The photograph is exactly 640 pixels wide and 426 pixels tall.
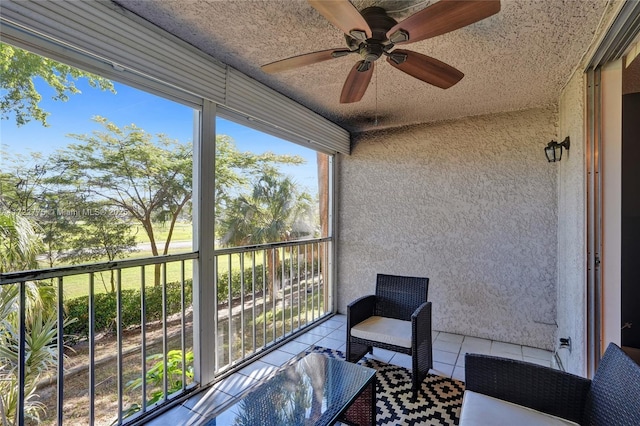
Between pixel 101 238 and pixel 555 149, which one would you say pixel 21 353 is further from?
pixel 555 149

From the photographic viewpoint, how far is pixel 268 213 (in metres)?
3.11

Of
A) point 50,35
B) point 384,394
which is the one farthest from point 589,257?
point 50,35

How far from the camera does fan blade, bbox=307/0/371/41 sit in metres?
1.15

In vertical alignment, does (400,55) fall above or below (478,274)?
above

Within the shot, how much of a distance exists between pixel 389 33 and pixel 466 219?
8.16ft

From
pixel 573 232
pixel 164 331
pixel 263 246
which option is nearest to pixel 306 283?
pixel 263 246

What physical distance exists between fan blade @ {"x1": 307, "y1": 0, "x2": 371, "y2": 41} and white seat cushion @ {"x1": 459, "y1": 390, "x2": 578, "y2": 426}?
186 centimetres

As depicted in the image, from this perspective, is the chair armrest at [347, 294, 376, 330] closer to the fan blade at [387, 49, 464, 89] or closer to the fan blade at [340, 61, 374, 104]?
the fan blade at [340, 61, 374, 104]

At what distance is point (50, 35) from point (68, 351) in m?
1.72

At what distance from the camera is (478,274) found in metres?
3.20

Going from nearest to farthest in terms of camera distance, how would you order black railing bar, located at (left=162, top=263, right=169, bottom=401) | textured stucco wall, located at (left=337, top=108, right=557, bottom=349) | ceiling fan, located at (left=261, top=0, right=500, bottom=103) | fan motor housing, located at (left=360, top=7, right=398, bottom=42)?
ceiling fan, located at (left=261, top=0, right=500, bottom=103) → fan motor housing, located at (left=360, top=7, right=398, bottom=42) → black railing bar, located at (left=162, top=263, right=169, bottom=401) → textured stucco wall, located at (left=337, top=108, right=557, bottom=349)

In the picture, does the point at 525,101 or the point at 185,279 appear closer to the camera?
the point at 185,279

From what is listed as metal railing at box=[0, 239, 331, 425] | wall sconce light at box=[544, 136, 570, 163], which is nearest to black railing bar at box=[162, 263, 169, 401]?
metal railing at box=[0, 239, 331, 425]

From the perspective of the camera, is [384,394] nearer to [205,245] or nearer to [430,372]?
[430,372]
